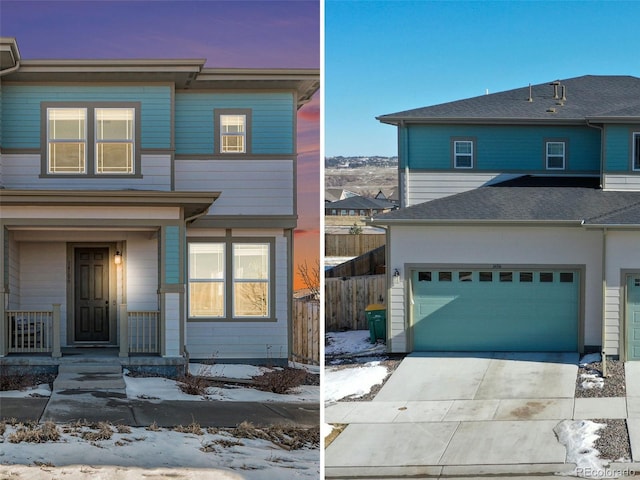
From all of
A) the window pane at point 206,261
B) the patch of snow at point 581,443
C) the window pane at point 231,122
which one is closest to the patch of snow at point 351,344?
the window pane at point 206,261

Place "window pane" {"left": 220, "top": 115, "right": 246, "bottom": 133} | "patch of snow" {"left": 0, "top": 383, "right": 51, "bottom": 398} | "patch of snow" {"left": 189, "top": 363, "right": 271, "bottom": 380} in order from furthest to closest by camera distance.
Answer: "window pane" {"left": 220, "top": 115, "right": 246, "bottom": 133}
"patch of snow" {"left": 189, "top": 363, "right": 271, "bottom": 380}
"patch of snow" {"left": 0, "top": 383, "right": 51, "bottom": 398}

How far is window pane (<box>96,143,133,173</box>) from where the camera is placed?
49.4ft

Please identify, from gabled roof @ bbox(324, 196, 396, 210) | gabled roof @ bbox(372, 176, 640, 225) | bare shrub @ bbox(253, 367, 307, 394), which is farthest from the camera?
gabled roof @ bbox(324, 196, 396, 210)

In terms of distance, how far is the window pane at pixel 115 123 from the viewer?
1505 cm

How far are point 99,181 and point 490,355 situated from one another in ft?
27.7

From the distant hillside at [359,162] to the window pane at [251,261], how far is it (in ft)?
204

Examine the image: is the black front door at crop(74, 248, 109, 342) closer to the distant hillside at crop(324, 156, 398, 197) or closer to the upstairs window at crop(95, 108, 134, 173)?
the upstairs window at crop(95, 108, 134, 173)

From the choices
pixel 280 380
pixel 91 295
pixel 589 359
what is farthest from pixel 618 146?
pixel 91 295

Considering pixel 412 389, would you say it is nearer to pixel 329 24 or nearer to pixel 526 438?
pixel 526 438

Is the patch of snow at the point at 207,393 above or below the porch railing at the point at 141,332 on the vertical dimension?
below

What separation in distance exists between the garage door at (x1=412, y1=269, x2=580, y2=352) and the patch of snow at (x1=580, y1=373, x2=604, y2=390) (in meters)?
2.31

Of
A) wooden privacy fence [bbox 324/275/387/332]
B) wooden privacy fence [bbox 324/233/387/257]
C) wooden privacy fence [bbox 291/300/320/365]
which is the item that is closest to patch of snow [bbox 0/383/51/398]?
wooden privacy fence [bbox 291/300/320/365]

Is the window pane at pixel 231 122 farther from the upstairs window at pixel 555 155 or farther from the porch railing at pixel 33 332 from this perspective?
the upstairs window at pixel 555 155

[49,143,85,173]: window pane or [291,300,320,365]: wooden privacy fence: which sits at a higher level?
[49,143,85,173]: window pane
